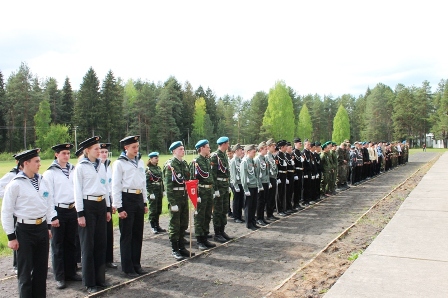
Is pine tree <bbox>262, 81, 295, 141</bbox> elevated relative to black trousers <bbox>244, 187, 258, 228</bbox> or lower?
elevated

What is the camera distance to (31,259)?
500 centimetres

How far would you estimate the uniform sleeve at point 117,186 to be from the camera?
6.49 meters

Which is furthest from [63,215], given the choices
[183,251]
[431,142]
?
[431,142]

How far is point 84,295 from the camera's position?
573 centimetres

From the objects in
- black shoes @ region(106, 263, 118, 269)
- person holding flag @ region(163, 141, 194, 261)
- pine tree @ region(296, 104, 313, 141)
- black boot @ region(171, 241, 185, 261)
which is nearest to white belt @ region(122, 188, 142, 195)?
person holding flag @ region(163, 141, 194, 261)

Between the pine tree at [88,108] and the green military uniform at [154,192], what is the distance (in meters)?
60.4

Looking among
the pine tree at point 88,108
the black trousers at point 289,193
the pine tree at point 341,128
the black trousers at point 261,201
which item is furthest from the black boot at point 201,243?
the pine tree at point 341,128

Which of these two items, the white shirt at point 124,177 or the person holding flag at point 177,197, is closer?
the white shirt at point 124,177

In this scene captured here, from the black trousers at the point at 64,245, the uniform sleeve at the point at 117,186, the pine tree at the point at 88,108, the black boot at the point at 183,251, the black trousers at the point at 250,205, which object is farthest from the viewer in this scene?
the pine tree at the point at 88,108

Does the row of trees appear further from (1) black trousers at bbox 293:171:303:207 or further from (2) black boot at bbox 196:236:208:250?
(2) black boot at bbox 196:236:208:250

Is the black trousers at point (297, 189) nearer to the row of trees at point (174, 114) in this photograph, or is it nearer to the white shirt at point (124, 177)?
the white shirt at point (124, 177)

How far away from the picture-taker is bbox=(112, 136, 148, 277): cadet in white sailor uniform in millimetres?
6594

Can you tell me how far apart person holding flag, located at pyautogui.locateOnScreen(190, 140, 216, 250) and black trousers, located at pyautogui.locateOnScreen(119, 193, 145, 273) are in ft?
5.62

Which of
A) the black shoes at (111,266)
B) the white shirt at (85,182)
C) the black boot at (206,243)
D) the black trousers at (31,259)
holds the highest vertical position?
the white shirt at (85,182)
